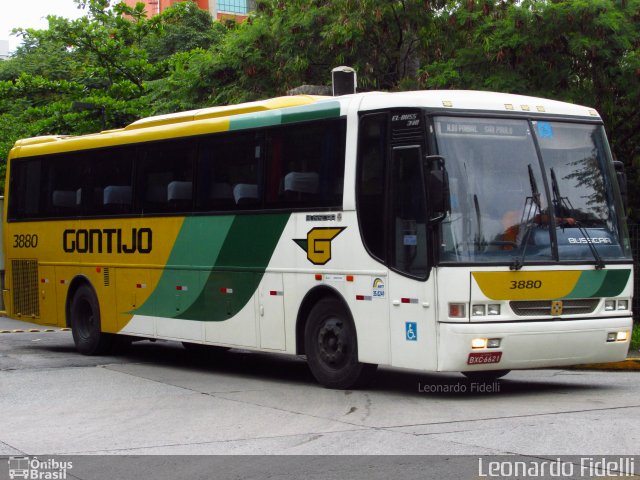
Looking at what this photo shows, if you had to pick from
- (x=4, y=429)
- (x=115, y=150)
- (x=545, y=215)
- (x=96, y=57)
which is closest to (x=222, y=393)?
(x=4, y=429)

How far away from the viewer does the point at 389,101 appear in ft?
40.4

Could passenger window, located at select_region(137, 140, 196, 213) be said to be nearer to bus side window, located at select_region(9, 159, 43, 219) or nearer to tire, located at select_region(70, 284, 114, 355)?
tire, located at select_region(70, 284, 114, 355)

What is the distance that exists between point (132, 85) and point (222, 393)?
28360 millimetres

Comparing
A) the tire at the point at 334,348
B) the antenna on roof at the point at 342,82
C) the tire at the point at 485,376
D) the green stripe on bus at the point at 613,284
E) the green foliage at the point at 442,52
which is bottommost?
the tire at the point at 485,376

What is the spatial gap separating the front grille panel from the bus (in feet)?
0.06

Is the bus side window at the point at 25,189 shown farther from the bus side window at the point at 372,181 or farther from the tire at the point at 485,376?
the tire at the point at 485,376

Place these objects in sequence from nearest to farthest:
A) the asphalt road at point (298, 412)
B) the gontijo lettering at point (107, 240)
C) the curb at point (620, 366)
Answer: the asphalt road at point (298, 412)
the curb at point (620, 366)
the gontijo lettering at point (107, 240)

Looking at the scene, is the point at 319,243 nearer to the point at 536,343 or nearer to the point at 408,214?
the point at 408,214

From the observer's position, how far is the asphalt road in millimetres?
9148

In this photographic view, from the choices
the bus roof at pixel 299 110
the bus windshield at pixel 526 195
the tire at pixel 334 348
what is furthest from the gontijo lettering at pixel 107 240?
the bus windshield at pixel 526 195

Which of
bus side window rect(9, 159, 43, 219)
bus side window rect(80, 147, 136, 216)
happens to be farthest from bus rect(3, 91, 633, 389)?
bus side window rect(9, 159, 43, 219)

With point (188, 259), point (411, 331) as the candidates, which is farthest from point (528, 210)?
point (188, 259)

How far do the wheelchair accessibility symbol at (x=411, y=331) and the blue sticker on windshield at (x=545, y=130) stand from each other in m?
2.59
